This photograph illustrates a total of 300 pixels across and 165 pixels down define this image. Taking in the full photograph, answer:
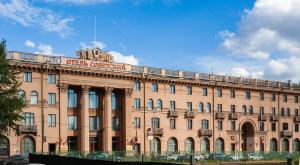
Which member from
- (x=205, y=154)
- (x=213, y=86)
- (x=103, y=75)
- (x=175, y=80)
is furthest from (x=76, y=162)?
(x=213, y=86)

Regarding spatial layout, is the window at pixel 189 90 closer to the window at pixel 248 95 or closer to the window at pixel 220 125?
the window at pixel 220 125

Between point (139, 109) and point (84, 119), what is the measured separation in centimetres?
1180

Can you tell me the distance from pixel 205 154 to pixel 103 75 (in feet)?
75.9

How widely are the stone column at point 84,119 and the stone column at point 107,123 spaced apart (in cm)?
330

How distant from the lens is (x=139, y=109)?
307ft

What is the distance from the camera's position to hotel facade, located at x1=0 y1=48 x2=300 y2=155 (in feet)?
269

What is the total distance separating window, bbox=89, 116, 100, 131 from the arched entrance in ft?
119

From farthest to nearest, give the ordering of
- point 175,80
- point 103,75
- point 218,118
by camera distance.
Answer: point 218,118
point 175,80
point 103,75

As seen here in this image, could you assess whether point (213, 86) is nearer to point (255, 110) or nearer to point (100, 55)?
point (255, 110)

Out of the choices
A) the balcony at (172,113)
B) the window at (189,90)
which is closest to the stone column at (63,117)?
the balcony at (172,113)

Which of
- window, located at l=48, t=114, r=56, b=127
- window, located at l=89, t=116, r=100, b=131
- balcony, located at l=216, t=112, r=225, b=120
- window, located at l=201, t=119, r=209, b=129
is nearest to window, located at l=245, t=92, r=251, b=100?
balcony, located at l=216, t=112, r=225, b=120

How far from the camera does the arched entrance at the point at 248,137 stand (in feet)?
363

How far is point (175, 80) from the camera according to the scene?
97.8m

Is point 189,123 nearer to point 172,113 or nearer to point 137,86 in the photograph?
point 172,113
